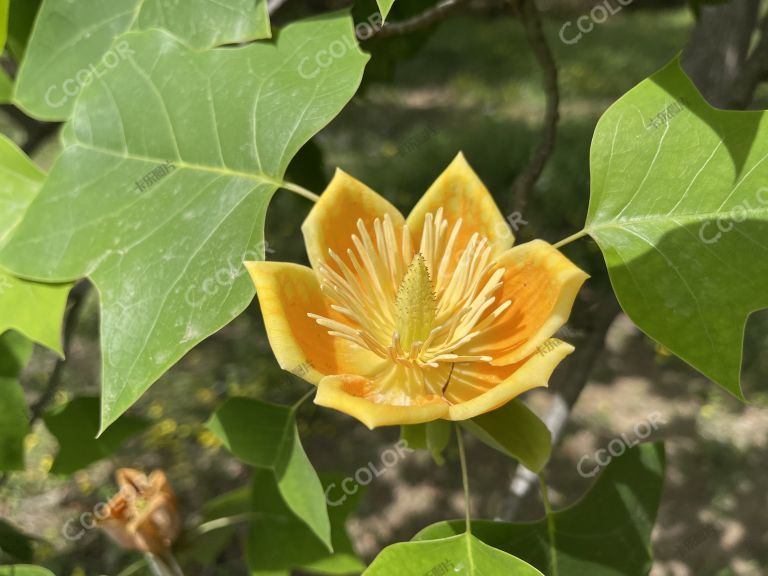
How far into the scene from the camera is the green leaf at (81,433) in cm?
139

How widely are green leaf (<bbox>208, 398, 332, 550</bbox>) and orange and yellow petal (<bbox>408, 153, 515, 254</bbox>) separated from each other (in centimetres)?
39

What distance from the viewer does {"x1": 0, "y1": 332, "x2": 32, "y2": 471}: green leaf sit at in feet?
3.89

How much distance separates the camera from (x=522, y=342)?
956 mm

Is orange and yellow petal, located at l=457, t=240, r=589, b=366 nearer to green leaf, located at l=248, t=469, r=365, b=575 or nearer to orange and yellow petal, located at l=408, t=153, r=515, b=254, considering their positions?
orange and yellow petal, located at l=408, t=153, r=515, b=254

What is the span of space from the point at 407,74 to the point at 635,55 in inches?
88.0

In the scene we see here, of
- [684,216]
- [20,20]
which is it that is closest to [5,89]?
[20,20]

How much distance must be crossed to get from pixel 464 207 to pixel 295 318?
12.7 inches

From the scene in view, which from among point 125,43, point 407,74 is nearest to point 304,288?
point 125,43

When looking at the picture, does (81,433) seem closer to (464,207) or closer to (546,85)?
(464,207)

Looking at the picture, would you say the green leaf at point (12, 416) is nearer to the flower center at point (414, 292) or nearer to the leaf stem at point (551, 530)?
the flower center at point (414, 292)

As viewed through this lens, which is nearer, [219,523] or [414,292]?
[414,292]

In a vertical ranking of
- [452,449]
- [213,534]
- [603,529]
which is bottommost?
[452,449]

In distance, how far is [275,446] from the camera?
1.12 meters

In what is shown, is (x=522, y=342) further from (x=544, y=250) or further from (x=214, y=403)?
(x=214, y=403)
